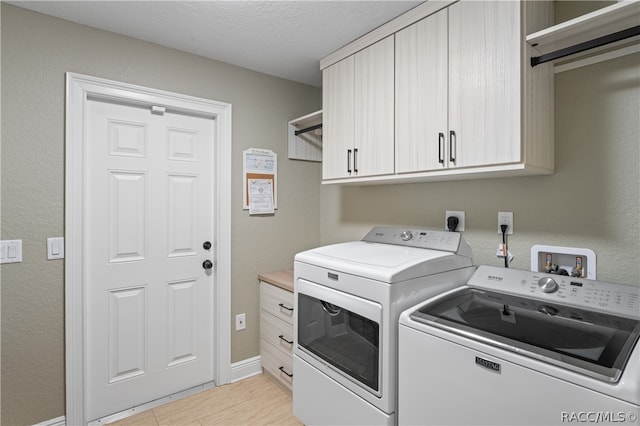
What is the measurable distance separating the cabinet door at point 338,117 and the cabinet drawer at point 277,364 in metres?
1.31

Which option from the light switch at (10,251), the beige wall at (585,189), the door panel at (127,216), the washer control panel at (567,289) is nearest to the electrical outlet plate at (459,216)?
the beige wall at (585,189)

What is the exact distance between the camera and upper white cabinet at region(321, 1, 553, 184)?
1327 millimetres

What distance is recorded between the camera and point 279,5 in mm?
1710

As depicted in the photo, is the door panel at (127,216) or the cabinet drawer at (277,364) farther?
the cabinet drawer at (277,364)

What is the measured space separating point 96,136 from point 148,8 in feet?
2.63

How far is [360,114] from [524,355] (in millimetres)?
1493

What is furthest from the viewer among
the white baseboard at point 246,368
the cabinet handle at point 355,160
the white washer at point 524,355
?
the white baseboard at point 246,368

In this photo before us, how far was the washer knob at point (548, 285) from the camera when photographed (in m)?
1.34

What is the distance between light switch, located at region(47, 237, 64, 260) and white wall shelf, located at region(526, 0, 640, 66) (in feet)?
8.19

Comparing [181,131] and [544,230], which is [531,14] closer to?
[544,230]

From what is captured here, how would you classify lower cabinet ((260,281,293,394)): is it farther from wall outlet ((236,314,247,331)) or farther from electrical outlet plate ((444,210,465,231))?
electrical outlet plate ((444,210,465,231))

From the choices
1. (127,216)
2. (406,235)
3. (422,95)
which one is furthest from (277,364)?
(422,95)

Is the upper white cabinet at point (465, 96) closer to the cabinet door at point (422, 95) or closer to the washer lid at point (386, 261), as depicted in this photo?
the cabinet door at point (422, 95)

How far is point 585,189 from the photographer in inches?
57.0
